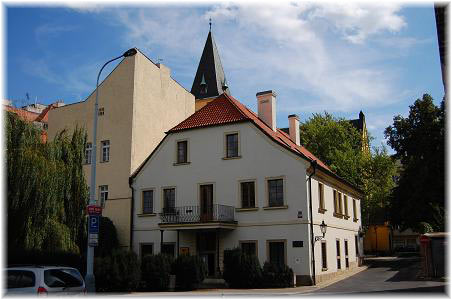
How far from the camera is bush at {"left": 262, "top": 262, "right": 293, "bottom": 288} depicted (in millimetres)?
22469

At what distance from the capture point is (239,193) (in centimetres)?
2589

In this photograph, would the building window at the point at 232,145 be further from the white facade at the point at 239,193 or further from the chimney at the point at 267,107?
the chimney at the point at 267,107

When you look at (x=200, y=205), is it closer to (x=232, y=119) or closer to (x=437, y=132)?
(x=232, y=119)

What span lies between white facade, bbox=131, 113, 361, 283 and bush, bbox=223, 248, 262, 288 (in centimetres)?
220

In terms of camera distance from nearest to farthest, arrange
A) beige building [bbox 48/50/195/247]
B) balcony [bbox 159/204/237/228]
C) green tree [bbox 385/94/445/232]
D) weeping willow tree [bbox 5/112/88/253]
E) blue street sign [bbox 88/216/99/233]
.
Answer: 1. blue street sign [bbox 88/216/99/233]
2. weeping willow tree [bbox 5/112/88/253]
3. balcony [bbox 159/204/237/228]
4. beige building [bbox 48/50/195/247]
5. green tree [bbox 385/94/445/232]

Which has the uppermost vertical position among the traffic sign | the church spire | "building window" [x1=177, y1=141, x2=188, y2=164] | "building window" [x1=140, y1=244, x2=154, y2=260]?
the church spire

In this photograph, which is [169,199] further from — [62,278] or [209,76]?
[209,76]

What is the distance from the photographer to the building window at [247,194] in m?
25.6

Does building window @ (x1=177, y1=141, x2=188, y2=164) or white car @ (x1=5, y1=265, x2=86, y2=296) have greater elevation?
building window @ (x1=177, y1=141, x2=188, y2=164)

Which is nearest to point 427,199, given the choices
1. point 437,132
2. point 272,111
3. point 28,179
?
point 437,132

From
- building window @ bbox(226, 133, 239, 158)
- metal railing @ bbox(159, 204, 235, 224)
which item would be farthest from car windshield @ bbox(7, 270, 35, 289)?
building window @ bbox(226, 133, 239, 158)

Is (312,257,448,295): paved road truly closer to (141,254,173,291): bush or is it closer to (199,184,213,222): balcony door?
(141,254,173,291): bush

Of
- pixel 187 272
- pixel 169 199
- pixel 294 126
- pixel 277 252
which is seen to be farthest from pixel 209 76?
pixel 187 272

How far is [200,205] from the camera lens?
27.0m
